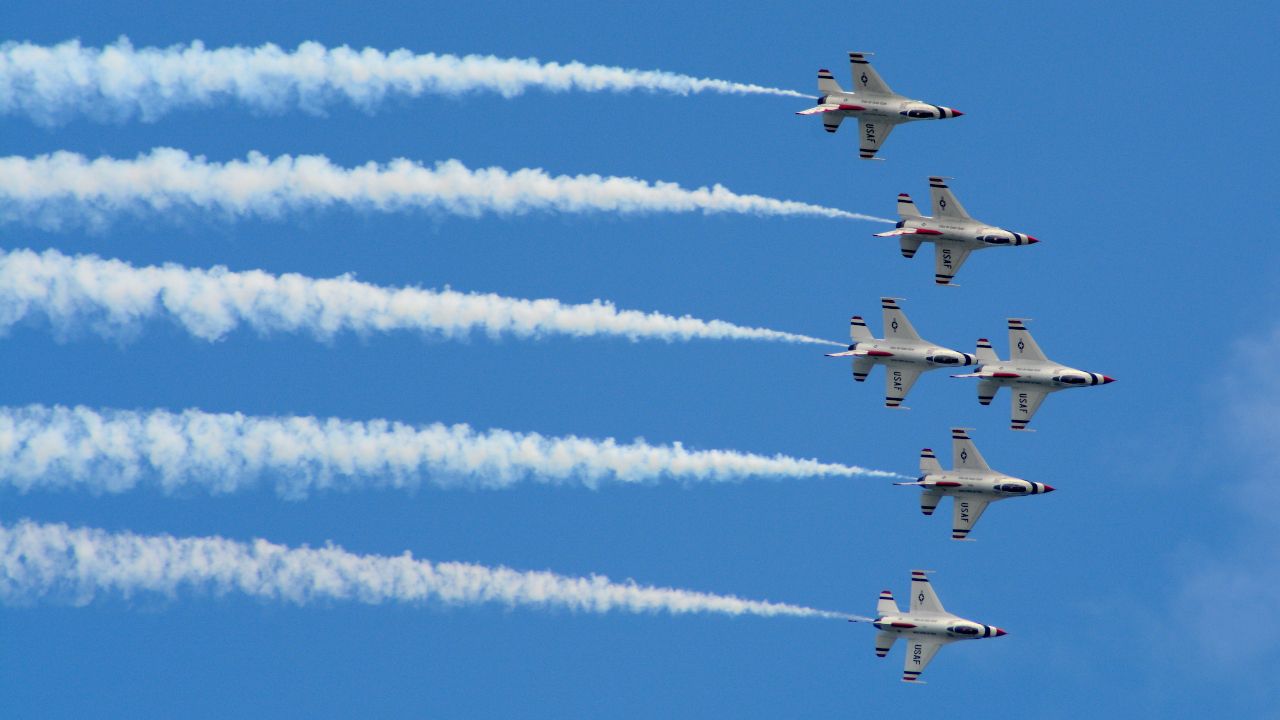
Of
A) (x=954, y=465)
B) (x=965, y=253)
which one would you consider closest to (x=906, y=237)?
(x=965, y=253)

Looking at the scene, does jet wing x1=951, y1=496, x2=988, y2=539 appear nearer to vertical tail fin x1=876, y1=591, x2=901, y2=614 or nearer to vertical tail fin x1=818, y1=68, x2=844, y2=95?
vertical tail fin x1=876, y1=591, x2=901, y2=614

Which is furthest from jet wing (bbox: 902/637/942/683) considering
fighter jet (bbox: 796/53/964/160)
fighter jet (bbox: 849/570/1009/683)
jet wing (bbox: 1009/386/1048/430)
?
fighter jet (bbox: 796/53/964/160)

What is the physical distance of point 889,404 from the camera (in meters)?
80.9

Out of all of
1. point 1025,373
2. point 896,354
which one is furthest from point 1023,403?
point 896,354

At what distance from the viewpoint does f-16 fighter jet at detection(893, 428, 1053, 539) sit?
3204 inches

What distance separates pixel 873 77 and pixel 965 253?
6908 millimetres

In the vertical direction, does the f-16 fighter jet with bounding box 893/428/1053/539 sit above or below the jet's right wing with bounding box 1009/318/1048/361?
below

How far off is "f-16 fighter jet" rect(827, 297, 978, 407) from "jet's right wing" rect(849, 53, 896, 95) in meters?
Answer: 7.09

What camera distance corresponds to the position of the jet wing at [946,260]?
8169cm

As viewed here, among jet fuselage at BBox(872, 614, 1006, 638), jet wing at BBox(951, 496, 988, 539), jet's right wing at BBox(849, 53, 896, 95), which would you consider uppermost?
jet's right wing at BBox(849, 53, 896, 95)

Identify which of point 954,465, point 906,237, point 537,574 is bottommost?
point 537,574

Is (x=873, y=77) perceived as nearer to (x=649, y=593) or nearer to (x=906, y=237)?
(x=906, y=237)

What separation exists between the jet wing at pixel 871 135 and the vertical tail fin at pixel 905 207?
1.91 m

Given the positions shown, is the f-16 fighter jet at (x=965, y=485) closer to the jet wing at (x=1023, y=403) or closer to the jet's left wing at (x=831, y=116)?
the jet wing at (x=1023, y=403)
